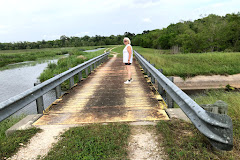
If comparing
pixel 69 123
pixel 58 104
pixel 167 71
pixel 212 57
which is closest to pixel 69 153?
pixel 69 123

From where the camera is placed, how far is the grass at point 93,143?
8.79ft

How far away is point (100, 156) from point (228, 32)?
1707 inches

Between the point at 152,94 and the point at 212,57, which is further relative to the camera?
the point at 212,57

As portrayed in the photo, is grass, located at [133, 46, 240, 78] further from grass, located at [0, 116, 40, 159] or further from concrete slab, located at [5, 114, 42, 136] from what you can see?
grass, located at [0, 116, 40, 159]

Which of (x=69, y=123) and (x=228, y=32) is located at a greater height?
(x=228, y=32)

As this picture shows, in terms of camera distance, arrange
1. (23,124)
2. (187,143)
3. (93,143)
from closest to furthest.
Answer: (187,143)
(93,143)
(23,124)

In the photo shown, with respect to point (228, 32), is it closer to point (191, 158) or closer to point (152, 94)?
point (152, 94)

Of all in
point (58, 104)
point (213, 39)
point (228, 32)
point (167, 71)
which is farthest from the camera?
point (213, 39)

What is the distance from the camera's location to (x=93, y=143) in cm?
296

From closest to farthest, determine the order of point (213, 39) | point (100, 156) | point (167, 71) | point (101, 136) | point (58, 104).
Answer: point (100, 156)
point (101, 136)
point (58, 104)
point (167, 71)
point (213, 39)

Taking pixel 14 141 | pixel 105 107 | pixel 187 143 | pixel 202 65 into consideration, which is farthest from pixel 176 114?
pixel 202 65

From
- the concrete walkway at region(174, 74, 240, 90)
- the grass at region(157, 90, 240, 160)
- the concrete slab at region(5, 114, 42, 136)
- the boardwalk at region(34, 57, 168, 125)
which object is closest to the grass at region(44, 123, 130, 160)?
the boardwalk at region(34, 57, 168, 125)

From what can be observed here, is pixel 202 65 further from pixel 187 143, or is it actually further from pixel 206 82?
pixel 187 143

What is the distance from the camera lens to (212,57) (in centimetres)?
2388
